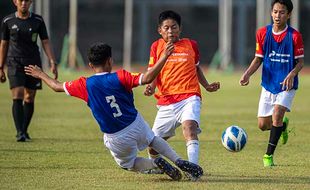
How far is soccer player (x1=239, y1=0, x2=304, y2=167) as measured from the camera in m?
11.1

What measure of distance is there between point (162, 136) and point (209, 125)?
6.86 metres

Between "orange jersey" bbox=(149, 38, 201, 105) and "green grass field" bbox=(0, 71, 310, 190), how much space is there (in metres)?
0.96

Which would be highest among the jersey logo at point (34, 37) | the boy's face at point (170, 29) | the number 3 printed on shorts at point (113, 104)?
the boy's face at point (170, 29)

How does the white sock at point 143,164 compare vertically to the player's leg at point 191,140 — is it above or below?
below

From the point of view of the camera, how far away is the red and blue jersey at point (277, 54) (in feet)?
36.7

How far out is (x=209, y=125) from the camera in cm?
1717

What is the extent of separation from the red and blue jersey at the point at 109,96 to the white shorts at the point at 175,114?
898 millimetres

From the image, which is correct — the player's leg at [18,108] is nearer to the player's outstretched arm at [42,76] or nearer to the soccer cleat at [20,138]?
the soccer cleat at [20,138]

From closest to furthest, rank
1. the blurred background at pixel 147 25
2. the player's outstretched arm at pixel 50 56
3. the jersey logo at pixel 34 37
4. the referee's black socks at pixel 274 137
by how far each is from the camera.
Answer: the referee's black socks at pixel 274 137, the player's outstretched arm at pixel 50 56, the jersey logo at pixel 34 37, the blurred background at pixel 147 25

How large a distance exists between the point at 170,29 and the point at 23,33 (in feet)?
14.9

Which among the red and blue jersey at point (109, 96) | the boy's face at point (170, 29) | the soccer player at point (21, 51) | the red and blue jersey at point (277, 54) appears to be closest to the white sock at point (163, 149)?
the red and blue jersey at point (109, 96)

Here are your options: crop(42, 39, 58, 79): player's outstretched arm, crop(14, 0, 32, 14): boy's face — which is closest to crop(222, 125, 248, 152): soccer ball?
crop(42, 39, 58, 79): player's outstretched arm

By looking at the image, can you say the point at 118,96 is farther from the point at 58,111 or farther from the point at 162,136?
the point at 58,111

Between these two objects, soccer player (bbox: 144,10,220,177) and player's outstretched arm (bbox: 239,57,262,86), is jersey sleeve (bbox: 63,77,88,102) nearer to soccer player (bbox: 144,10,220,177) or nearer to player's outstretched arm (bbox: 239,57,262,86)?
soccer player (bbox: 144,10,220,177)
